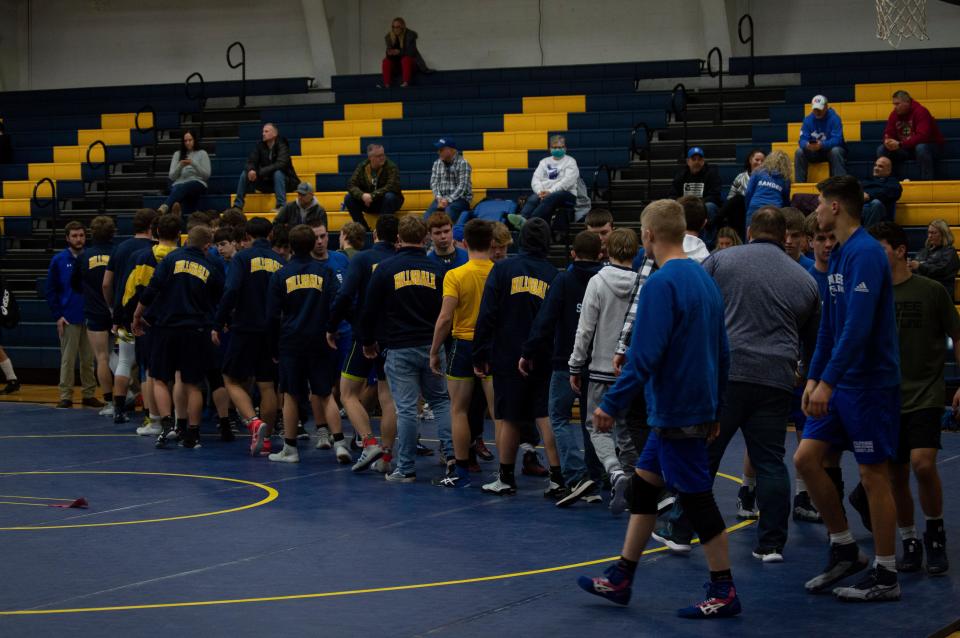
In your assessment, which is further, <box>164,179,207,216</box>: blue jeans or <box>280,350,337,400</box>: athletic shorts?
<box>164,179,207,216</box>: blue jeans

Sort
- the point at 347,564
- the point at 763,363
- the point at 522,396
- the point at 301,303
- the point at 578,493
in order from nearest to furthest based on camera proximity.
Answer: the point at 763,363 < the point at 347,564 < the point at 578,493 < the point at 522,396 < the point at 301,303

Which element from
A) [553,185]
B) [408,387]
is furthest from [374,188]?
[408,387]

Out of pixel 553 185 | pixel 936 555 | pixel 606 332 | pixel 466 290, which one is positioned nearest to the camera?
pixel 936 555

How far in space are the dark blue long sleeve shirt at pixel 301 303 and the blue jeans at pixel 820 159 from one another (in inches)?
288

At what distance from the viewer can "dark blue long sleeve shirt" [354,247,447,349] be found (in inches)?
371

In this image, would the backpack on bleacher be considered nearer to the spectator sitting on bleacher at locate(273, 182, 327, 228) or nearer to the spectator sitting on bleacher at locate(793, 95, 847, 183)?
the spectator sitting on bleacher at locate(273, 182, 327, 228)

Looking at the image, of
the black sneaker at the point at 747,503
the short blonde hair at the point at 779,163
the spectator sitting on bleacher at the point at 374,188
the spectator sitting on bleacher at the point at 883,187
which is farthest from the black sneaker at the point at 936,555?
the spectator sitting on bleacher at the point at 374,188

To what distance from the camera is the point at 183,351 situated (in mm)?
11133

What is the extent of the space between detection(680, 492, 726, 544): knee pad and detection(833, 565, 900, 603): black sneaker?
0.81m

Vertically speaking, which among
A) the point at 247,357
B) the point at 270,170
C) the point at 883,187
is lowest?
the point at 247,357

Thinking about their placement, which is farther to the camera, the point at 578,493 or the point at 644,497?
the point at 578,493


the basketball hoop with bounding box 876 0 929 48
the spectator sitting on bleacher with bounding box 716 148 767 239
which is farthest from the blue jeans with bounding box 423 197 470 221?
the basketball hoop with bounding box 876 0 929 48

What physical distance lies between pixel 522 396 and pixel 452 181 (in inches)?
319

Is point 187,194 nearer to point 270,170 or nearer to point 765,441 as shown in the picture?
point 270,170
